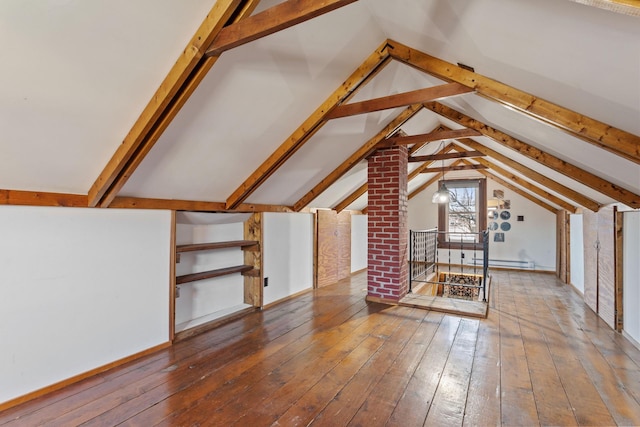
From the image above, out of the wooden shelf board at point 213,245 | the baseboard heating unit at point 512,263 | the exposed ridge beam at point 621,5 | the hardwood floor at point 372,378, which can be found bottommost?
the hardwood floor at point 372,378

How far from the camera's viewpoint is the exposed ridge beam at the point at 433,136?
11.8 ft

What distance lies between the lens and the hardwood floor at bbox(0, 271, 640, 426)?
1.89 metres

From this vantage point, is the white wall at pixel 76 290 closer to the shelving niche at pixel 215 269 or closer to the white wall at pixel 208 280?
the shelving niche at pixel 215 269

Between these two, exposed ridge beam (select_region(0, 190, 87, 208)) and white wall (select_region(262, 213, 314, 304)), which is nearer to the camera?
exposed ridge beam (select_region(0, 190, 87, 208))

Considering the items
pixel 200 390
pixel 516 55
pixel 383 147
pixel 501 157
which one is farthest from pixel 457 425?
pixel 501 157

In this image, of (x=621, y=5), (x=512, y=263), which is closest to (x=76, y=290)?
(x=621, y=5)

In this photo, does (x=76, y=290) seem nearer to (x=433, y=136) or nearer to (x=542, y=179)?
(x=433, y=136)

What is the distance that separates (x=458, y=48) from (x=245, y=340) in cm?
306

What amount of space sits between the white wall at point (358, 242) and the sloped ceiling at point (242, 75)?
3724 millimetres

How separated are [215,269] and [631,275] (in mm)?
4407

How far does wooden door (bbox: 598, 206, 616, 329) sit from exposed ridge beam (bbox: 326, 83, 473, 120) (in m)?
2.50

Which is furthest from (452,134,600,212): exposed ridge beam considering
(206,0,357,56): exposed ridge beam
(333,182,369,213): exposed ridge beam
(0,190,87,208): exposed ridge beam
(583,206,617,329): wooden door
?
(0,190,87,208): exposed ridge beam

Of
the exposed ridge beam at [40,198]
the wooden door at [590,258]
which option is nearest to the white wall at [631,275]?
the wooden door at [590,258]

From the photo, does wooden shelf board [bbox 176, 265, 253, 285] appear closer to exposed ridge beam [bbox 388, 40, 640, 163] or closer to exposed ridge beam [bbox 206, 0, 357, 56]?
exposed ridge beam [bbox 206, 0, 357, 56]
